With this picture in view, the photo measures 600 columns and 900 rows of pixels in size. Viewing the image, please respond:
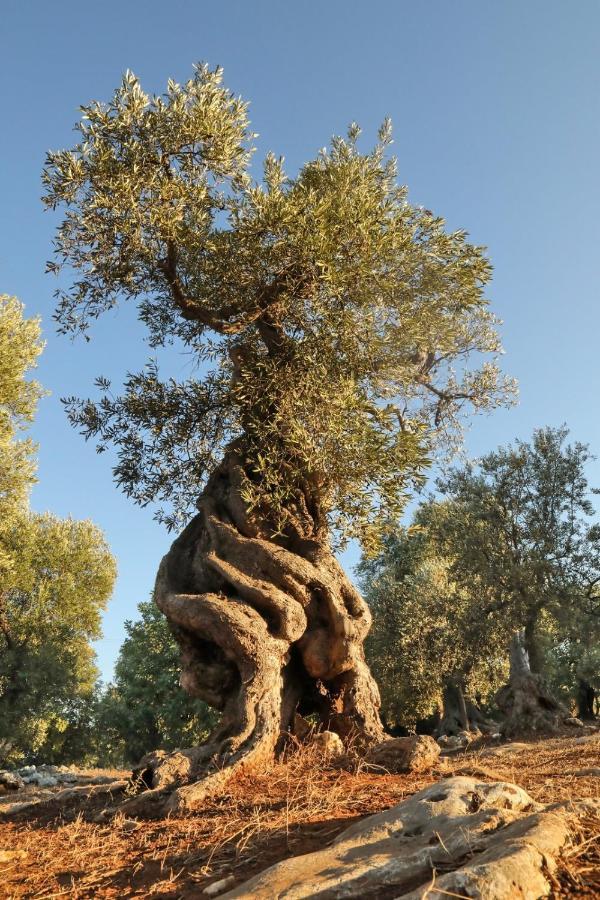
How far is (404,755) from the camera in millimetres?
9383

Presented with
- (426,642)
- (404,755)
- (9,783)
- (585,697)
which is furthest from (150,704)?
(404,755)

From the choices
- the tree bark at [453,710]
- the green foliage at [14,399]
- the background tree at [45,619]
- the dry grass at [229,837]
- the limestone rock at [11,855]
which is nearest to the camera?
the dry grass at [229,837]

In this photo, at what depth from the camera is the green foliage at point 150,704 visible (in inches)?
1543

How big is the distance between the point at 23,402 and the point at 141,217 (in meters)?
14.4

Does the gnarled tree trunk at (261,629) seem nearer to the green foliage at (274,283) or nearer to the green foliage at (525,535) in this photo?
the green foliage at (274,283)

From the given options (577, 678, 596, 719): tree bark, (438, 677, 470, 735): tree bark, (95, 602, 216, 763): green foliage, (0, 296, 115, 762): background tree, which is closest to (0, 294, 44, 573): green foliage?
(0, 296, 115, 762): background tree

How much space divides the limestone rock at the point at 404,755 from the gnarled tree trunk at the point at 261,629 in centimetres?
141

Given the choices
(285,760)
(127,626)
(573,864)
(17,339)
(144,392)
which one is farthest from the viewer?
(127,626)

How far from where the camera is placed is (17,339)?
22953 mm

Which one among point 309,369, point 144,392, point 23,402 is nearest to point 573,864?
point 309,369

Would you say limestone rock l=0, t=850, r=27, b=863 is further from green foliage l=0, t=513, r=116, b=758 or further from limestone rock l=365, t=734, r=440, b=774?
green foliage l=0, t=513, r=116, b=758

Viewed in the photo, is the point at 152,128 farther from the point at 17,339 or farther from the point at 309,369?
the point at 17,339

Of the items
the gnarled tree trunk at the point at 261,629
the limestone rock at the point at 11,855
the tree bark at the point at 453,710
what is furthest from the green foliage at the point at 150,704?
the limestone rock at the point at 11,855

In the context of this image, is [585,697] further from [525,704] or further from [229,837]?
[229,837]
